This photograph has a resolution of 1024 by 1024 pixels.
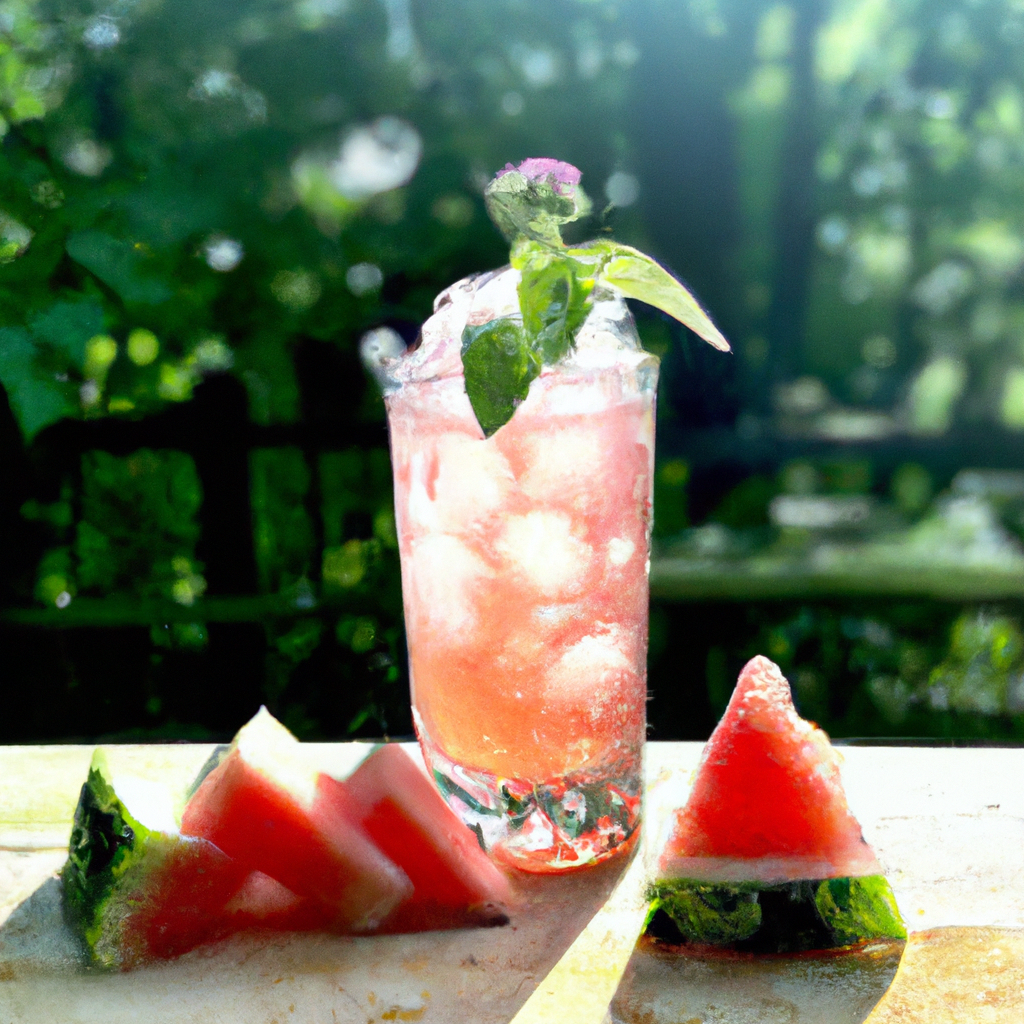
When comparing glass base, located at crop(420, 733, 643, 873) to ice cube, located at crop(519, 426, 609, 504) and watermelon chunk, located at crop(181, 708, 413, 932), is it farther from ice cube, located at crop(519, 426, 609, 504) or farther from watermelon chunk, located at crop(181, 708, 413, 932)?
ice cube, located at crop(519, 426, 609, 504)

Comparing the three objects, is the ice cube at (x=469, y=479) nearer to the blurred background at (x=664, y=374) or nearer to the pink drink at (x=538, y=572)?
the pink drink at (x=538, y=572)

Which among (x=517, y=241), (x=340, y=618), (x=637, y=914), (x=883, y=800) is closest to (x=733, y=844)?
(x=637, y=914)

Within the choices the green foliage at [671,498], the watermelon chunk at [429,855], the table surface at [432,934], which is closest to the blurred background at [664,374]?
the green foliage at [671,498]

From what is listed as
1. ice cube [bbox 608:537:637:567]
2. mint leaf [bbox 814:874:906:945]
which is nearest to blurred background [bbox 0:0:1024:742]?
ice cube [bbox 608:537:637:567]

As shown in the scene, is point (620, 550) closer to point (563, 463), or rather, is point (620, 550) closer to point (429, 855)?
point (563, 463)

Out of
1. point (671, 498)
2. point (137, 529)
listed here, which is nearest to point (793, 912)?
point (671, 498)

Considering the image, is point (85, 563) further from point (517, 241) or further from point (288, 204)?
point (517, 241)
